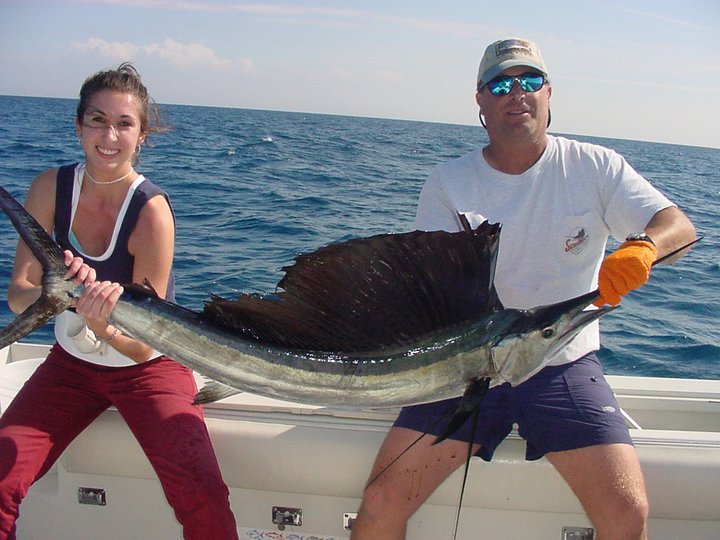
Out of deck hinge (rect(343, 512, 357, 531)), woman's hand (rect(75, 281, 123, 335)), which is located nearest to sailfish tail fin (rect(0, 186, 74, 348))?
woman's hand (rect(75, 281, 123, 335))

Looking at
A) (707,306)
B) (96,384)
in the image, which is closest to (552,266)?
(96,384)

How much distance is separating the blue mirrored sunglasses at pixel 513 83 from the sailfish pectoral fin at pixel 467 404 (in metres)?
1.17

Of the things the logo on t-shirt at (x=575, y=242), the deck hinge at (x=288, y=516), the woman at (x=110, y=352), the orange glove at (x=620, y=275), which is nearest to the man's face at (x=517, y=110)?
the logo on t-shirt at (x=575, y=242)

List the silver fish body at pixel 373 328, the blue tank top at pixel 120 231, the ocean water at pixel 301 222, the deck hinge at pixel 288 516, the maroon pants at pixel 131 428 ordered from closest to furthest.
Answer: the silver fish body at pixel 373 328
the maroon pants at pixel 131 428
the blue tank top at pixel 120 231
the deck hinge at pixel 288 516
the ocean water at pixel 301 222

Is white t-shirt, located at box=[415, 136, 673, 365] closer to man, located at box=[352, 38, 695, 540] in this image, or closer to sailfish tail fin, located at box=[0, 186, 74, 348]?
man, located at box=[352, 38, 695, 540]

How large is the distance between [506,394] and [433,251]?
2.40 feet

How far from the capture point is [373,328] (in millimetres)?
1703

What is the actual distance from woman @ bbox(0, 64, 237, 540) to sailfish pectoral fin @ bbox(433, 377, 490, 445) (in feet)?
2.57

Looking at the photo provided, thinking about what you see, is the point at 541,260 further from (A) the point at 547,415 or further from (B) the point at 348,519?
(B) the point at 348,519

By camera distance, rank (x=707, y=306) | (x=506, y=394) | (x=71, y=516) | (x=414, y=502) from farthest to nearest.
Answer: (x=707, y=306) < (x=71, y=516) < (x=506, y=394) < (x=414, y=502)

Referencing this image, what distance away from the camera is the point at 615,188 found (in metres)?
2.31

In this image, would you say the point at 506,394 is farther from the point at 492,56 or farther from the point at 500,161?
the point at 492,56

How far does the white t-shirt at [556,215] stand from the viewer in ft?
7.51

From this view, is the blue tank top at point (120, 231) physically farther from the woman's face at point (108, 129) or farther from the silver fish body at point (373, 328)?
the silver fish body at point (373, 328)
